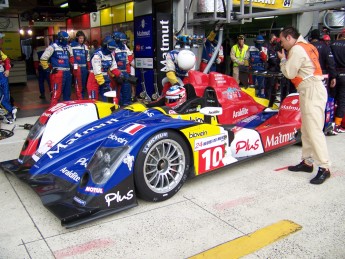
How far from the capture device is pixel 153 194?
3.19m

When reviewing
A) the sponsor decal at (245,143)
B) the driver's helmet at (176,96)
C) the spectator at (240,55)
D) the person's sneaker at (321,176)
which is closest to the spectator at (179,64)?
the driver's helmet at (176,96)

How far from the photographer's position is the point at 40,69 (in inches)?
409

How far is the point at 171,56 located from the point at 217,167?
2135 millimetres

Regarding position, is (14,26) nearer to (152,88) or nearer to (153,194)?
(152,88)

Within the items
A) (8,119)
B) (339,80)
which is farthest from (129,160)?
(8,119)

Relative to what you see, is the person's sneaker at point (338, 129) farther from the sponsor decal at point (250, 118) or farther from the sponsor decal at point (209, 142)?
the sponsor decal at point (209, 142)

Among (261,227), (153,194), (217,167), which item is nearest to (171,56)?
(217,167)

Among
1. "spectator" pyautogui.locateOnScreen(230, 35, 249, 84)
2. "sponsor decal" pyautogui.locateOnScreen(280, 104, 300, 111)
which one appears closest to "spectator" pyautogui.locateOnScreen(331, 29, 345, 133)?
"sponsor decal" pyautogui.locateOnScreen(280, 104, 300, 111)

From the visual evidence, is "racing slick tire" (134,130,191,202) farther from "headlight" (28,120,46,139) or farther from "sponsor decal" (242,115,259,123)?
"sponsor decal" (242,115,259,123)

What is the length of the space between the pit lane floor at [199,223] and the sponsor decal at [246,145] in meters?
0.33

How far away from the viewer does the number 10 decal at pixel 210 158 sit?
139 inches

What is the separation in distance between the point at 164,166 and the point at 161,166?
38mm

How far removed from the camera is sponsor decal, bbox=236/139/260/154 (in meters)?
3.93

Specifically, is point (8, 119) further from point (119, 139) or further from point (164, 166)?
point (164, 166)
